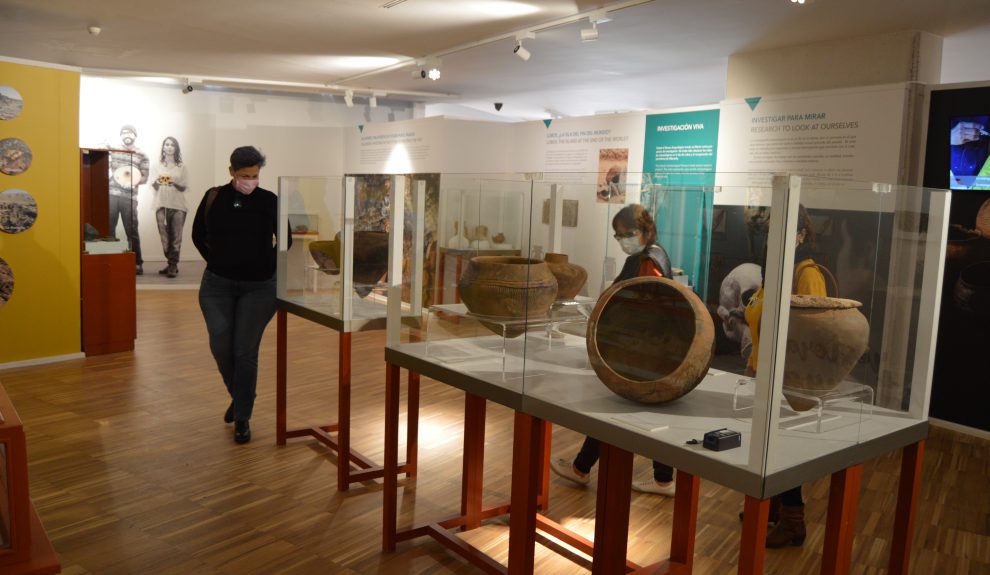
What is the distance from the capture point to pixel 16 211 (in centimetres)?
580

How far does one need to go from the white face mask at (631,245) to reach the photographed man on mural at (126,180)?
7.24 metres

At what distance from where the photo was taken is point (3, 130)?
18.6ft

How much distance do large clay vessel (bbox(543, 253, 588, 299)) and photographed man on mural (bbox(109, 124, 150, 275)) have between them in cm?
693

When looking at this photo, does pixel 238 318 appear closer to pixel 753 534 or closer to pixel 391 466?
pixel 391 466

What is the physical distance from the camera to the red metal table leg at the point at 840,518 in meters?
2.03

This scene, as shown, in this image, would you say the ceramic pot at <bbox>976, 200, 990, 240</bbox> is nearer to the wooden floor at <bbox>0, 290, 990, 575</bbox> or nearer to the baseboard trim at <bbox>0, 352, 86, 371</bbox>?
the wooden floor at <bbox>0, 290, 990, 575</bbox>

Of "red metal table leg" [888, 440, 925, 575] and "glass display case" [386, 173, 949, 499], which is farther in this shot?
"red metal table leg" [888, 440, 925, 575]

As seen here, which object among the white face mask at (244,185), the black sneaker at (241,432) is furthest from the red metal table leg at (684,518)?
the white face mask at (244,185)

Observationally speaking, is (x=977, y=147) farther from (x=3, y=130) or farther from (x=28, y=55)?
(x=28, y=55)

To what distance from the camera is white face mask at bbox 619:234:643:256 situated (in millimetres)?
2036

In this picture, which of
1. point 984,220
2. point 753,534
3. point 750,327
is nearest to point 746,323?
point 750,327

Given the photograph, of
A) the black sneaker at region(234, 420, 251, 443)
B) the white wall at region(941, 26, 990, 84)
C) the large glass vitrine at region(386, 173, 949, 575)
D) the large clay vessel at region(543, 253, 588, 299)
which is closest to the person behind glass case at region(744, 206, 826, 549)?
the large glass vitrine at region(386, 173, 949, 575)

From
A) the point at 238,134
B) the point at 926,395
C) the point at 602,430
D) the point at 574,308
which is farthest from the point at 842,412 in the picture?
the point at 238,134

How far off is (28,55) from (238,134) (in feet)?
9.50
